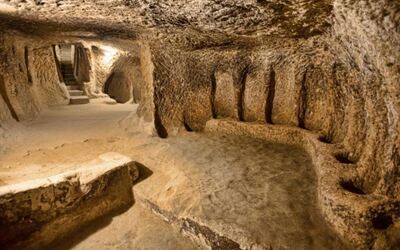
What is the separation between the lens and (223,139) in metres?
4.30

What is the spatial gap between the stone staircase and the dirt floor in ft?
16.5

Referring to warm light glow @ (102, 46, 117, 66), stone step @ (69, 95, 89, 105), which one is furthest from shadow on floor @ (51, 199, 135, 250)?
warm light glow @ (102, 46, 117, 66)

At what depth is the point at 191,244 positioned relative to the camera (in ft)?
7.72

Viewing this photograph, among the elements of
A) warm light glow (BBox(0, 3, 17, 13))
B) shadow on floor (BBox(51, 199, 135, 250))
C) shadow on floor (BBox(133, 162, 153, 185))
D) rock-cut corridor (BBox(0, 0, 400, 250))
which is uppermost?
warm light glow (BBox(0, 3, 17, 13))

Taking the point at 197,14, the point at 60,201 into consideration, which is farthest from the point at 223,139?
the point at 60,201

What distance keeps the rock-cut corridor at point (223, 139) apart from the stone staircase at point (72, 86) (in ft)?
12.2

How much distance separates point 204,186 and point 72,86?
38.4ft

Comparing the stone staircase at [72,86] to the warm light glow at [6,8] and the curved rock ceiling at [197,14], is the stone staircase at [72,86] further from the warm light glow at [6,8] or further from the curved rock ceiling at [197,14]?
the warm light glow at [6,8]

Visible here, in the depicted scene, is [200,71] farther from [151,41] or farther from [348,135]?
[348,135]

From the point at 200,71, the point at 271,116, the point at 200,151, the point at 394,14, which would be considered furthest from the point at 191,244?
the point at 200,71

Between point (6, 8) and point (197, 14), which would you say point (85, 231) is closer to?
point (197, 14)

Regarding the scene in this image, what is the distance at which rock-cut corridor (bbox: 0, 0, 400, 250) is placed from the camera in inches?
76.2

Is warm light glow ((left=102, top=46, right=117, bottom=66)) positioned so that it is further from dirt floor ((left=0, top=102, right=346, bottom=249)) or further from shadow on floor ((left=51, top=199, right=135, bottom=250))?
shadow on floor ((left=51, top=199, right=135, bottom=250))

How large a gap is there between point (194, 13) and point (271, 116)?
229 cm
